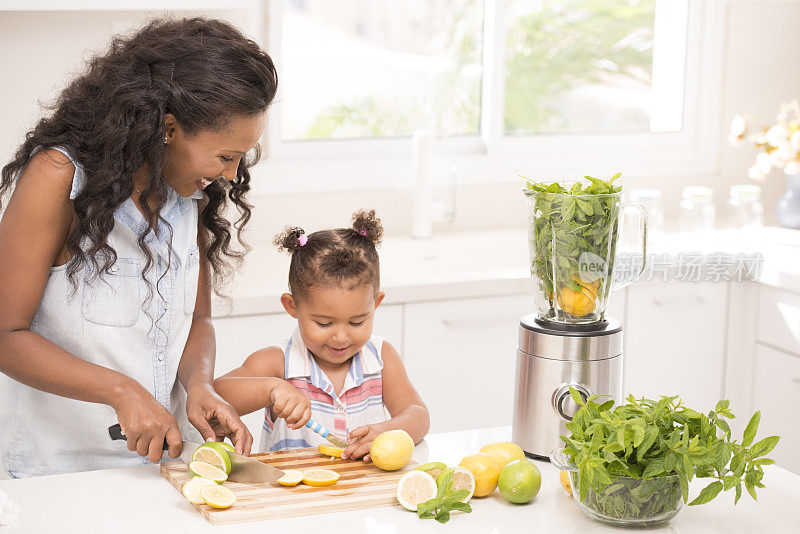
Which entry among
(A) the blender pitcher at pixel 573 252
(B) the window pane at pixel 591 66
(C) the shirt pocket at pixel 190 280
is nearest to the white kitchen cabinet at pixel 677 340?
(B) the window pane at pixel 591 66

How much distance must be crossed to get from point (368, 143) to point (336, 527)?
6.55 ft

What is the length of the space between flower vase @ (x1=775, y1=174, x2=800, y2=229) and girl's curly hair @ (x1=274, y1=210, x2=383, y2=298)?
1760 millimetres

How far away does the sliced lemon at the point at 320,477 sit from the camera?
4.02 feet

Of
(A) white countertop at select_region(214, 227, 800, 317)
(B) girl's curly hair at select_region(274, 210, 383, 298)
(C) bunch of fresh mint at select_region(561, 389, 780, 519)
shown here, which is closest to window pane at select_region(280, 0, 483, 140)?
(A) white countertop at select_region(214, 227, 800, 317)

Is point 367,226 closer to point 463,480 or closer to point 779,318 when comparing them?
point 463,480

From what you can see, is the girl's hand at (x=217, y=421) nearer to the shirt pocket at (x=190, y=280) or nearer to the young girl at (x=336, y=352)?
the young girl at (x=336, y=352)

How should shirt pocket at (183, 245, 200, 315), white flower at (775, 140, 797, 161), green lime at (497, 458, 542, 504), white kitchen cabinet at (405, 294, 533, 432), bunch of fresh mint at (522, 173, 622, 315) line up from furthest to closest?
white flower at (775, 140, 797, 161)
white kitchen cabinet at (405, 294, 533, 432)
shirt pocket at (183, 245, 200, 315)
bunch of fresh mint at (522, 173, 622, 315)
green lime at (497, 458, 542, 504)

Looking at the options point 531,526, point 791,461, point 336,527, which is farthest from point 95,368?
point 791,461

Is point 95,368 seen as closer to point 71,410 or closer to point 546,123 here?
point 71,410

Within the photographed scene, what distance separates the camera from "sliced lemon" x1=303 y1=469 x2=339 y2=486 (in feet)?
4.02

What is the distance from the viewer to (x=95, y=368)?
130 centimetres

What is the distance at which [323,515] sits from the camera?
117 cm

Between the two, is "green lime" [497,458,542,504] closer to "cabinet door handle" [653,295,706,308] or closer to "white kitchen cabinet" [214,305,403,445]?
"white kitchen cabinet" [214,305,403,445]

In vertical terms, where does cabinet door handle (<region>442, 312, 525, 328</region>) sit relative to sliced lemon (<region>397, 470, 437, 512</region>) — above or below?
above
